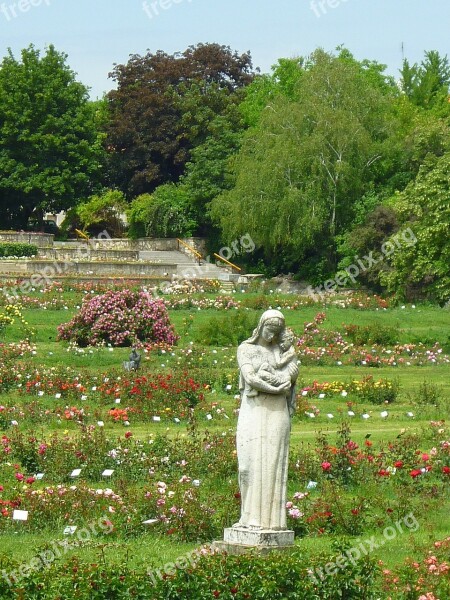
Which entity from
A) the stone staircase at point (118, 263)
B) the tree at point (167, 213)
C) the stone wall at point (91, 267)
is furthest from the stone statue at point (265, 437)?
the tree at point (167, 213)

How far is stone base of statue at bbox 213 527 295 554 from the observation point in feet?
40.0

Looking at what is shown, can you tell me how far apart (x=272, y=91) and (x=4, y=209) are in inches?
498

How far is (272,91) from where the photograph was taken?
6162 centimetres

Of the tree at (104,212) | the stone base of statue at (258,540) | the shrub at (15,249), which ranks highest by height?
the tree at (104,212)

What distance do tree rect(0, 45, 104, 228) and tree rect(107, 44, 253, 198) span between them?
2.49 m

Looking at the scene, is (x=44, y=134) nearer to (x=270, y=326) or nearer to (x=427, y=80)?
(x=427, y=80)

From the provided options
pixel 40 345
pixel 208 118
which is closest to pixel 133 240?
pixel 208 118

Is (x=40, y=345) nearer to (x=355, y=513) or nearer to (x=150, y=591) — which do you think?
(x=355, y=513)

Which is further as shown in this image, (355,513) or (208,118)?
(208,118)

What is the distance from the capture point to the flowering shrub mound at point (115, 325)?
2933cm

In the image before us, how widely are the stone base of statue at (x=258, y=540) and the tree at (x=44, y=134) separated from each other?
49103 mm

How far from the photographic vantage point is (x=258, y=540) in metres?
12.2

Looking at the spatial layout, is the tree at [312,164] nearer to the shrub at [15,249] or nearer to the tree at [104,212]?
the shrub at [15,249]

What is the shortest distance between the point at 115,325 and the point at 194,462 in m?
13.3
